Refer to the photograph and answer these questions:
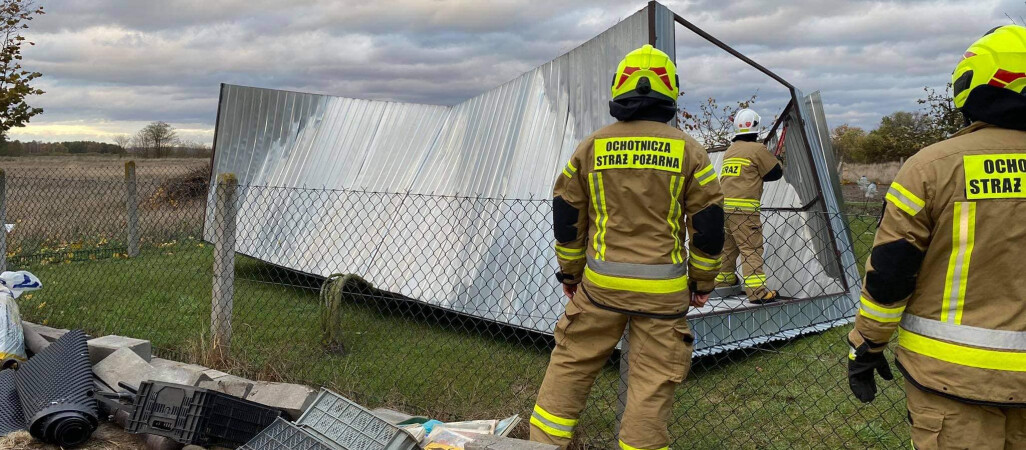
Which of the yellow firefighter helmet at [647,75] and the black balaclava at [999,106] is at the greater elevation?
the yellow firefighter helmet at [647,75]

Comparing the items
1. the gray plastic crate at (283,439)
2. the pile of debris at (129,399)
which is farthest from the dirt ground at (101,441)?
the gray plastic crate at (283,439)

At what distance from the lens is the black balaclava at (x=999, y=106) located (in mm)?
2164

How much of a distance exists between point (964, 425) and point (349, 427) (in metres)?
2.42

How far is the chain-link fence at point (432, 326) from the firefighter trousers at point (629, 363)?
409mm

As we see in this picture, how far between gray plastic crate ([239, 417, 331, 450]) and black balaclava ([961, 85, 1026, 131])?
2.83m

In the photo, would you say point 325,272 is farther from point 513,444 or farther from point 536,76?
point 513,444

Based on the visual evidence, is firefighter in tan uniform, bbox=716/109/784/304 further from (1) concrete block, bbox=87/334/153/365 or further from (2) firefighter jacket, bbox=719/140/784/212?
(1) concrete block, bbox=87/334/153/365

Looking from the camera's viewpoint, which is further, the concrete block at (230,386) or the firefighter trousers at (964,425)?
the concrete block at (230,386)

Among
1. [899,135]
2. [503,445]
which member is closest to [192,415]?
[503,445]

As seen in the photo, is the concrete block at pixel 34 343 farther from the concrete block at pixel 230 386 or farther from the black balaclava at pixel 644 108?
the black balaclava at pixel 644 108

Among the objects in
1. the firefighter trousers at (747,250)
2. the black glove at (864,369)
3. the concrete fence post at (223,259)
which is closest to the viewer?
the black glove at (864,369)

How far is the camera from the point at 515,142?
5660 mm

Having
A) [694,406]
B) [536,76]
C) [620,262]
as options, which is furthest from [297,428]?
[536,76]

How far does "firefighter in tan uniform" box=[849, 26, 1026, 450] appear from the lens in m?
2.15
